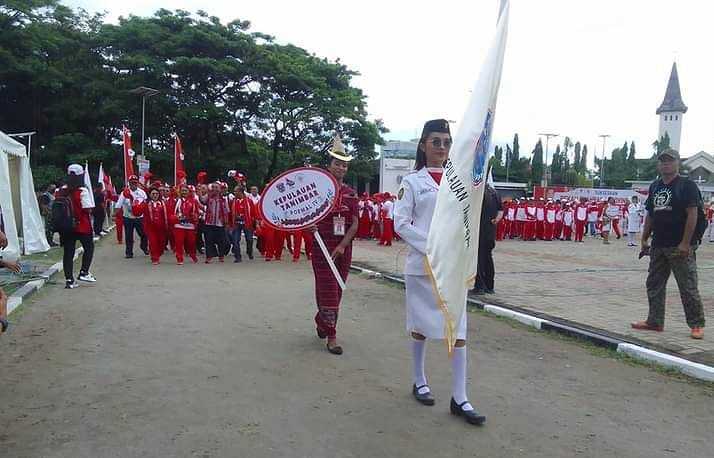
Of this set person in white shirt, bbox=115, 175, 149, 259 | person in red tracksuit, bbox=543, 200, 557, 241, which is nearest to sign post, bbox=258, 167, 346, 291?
person in white shirt, bbox=115, 175, 149, 259

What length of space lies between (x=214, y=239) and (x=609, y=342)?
1001 cm

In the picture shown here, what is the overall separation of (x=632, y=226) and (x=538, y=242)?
134 inches

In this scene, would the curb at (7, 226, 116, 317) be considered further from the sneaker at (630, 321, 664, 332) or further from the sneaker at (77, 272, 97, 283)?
the sneaker at (630, 321, 664, 332)

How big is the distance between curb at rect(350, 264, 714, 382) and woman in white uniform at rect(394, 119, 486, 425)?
2.47 m

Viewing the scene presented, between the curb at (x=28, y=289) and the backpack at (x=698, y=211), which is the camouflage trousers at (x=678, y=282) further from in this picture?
Result: the curb at (x=28, y=289)

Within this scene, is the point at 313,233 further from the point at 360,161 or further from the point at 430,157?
the point at 360,161

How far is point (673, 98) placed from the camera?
337 ft

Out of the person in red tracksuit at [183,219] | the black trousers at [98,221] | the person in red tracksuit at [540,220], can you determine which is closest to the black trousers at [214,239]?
the person in red tracksuit at [183,219]

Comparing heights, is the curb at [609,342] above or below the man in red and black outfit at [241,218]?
below

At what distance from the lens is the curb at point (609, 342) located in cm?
526

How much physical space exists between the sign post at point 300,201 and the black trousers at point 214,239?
8.32 m

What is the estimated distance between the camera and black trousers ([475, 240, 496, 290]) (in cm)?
916

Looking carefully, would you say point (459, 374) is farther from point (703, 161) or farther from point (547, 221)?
point (703, 161)

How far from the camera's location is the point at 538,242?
2273 centimetres
